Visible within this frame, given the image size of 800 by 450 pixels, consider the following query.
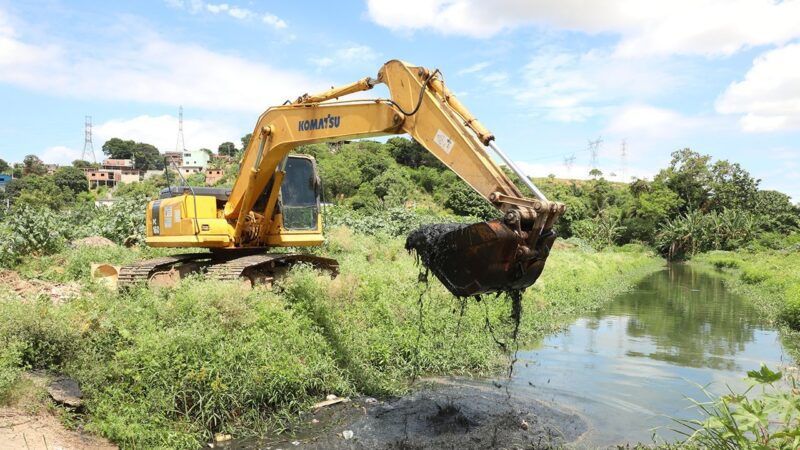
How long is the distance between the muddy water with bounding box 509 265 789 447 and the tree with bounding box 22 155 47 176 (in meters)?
99.6

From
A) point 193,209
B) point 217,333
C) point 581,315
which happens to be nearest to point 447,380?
point 217,333

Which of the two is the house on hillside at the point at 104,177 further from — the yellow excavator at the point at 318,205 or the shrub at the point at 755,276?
the yellow excavator at the point at 318,205

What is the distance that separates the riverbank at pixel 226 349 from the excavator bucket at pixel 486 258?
2.24ft

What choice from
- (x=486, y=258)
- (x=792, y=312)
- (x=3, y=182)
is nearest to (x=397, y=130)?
(x=486, y=258)

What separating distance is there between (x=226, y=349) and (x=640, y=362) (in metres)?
7.62

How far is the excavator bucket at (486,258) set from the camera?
562 cm

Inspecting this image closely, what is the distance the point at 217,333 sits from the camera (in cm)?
710

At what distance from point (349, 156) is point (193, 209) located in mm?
46782

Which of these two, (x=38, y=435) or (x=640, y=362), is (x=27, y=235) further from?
(x=640, y=362)

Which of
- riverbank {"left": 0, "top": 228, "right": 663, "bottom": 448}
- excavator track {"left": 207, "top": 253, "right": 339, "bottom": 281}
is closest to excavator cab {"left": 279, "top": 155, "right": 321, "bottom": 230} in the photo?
excavator track {"left": 207, "top": 253, "right": 339, "bottom": 281}

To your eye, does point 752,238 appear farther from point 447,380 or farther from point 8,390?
point 8,390

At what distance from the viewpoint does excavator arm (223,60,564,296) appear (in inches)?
223

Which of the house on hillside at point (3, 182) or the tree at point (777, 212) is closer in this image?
the tree at point (777, 212)

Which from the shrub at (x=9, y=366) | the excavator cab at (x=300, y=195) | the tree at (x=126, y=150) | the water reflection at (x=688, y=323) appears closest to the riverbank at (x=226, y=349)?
the shrub at (x=9, y=366)
